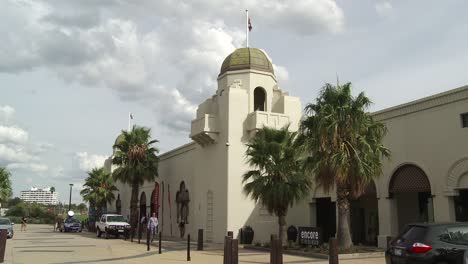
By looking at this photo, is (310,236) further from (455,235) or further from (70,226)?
(70,226)

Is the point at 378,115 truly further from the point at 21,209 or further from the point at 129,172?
the point at 21,209

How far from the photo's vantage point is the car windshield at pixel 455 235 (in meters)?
9.61

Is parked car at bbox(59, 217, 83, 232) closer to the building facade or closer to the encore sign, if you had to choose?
the building facade

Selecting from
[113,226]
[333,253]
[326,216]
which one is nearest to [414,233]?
[333,253]

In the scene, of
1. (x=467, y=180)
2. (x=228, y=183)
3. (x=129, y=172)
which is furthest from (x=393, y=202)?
(x=129, y=172)

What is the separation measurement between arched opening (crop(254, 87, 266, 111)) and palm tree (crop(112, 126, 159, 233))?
11.2m

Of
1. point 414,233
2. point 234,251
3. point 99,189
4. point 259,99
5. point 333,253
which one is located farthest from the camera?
point 99,189

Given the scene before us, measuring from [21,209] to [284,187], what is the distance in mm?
82988

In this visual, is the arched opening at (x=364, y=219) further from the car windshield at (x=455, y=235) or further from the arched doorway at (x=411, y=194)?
the car windshield at (x=455, y=235)

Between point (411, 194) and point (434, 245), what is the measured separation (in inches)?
574

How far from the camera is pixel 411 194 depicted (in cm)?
2322

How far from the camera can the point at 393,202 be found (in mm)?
21562

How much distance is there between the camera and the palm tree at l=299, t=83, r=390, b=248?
18547 millimetres

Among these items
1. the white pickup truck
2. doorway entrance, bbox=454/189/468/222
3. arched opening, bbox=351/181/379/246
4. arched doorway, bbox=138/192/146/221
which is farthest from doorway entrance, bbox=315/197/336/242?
arched doorway, bbox=138/192/146/221
